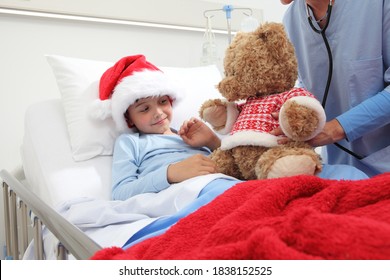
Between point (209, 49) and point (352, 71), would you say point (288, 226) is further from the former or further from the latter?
point (209, 49)

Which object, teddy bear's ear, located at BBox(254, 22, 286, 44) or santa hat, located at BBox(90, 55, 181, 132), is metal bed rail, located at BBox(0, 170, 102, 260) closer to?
santa hat, located at BBox(90, 55, 181, 132)

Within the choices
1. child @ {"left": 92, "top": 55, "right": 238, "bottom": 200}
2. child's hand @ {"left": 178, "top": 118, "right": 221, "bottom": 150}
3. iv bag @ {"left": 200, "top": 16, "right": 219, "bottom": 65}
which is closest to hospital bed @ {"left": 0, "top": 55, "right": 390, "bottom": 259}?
child @ {"left": 92, "top": 55, "right": 238, "bottom": 200}

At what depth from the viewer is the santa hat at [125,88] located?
140cm

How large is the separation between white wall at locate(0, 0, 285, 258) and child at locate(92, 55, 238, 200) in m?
0.57

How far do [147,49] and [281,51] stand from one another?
1333mm

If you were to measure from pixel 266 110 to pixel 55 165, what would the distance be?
0.82 meters

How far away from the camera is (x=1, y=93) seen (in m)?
1.74

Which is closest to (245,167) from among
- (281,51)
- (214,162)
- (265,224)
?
→ (214,162)

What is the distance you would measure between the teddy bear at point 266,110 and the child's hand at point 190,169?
4 centimetres

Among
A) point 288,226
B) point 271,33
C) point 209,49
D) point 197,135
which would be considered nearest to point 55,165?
point 197,135

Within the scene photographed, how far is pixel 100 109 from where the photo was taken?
1.43m

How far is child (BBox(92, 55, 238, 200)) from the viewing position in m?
1.31

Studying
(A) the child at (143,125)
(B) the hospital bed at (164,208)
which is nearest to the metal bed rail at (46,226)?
(B) the hospital bed at (164,208)
